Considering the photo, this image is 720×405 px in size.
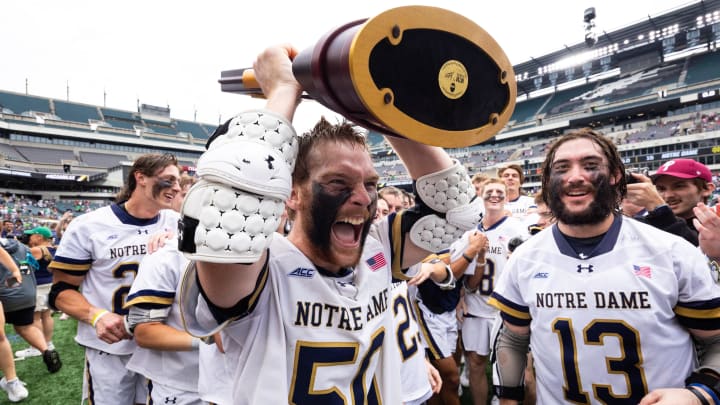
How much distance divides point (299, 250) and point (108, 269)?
2221mm

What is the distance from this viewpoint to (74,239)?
2875 millimetres

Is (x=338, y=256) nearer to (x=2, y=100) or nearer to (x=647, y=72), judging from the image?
(x=647, y=72)

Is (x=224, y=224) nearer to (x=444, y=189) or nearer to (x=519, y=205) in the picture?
(x=444, y=189)

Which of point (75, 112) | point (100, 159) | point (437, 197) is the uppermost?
point (75, 112)

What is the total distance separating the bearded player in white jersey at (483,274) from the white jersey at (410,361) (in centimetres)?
144

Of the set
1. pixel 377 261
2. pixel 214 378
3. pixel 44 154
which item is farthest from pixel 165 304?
pixel 44 154

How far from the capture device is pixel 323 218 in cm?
138

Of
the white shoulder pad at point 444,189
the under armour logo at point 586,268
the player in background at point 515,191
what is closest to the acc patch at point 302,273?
the white shoulder pad at point 444,189

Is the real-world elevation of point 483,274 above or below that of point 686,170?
below

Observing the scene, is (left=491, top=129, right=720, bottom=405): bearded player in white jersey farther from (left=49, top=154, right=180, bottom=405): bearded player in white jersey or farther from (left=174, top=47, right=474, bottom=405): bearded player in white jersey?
(left=49, top=154, right=180, bottom=405): bearded player in white jersey

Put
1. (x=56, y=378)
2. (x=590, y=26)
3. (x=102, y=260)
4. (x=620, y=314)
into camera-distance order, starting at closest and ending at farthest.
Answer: (x=620, y=314) < (x=102, y=260) < (x=56, y=378) < (x=590, y=26)

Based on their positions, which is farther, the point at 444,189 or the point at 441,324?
the point at 441,324

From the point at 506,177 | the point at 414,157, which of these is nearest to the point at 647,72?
the point at 506,177

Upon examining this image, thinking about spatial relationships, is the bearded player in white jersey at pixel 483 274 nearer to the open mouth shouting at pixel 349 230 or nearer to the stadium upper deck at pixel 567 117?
the open mouth shouting at pixel 349 230
